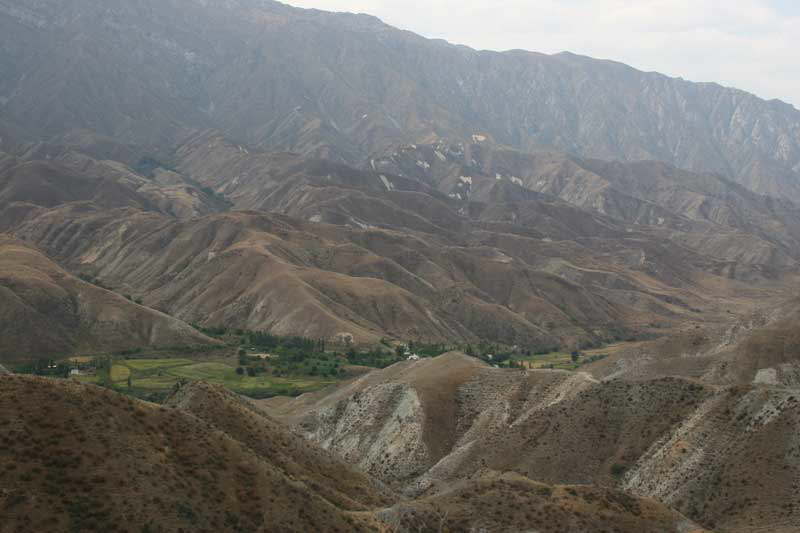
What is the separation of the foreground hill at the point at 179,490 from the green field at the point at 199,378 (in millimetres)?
77901

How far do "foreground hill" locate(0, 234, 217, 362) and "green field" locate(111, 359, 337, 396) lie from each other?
465 inches

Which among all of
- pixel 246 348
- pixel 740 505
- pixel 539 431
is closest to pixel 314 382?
pixel 246 348

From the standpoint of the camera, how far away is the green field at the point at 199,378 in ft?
445

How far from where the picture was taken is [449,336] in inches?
7589

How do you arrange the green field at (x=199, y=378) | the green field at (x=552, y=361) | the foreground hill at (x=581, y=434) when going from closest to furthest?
the foreground hill at (x=581, y=434) < the green field at (x=199, y=378) < the green field at (x=552, y=361)

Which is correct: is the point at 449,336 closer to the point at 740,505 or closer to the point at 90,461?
the point at 740,505

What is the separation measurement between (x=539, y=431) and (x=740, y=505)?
2157 centimetres

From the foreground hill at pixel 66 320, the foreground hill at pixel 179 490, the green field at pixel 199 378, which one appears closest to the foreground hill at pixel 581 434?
the foreground hill at pixel 179 490

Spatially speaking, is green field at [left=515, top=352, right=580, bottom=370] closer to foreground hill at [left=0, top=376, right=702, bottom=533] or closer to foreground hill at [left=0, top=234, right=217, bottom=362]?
foreground hill at [left=0, top=234, right=217, bottom=362]

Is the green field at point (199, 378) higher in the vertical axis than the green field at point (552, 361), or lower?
lower

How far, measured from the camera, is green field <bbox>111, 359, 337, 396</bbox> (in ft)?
445

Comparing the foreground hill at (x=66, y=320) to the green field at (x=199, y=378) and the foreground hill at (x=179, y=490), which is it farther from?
the foreground hill at (x=179, y=490)

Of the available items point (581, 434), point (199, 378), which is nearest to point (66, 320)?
point (199, 378)

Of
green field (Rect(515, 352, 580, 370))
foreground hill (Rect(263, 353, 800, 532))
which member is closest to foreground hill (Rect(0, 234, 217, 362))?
green field (Rect(515, 352, 580, 370))
